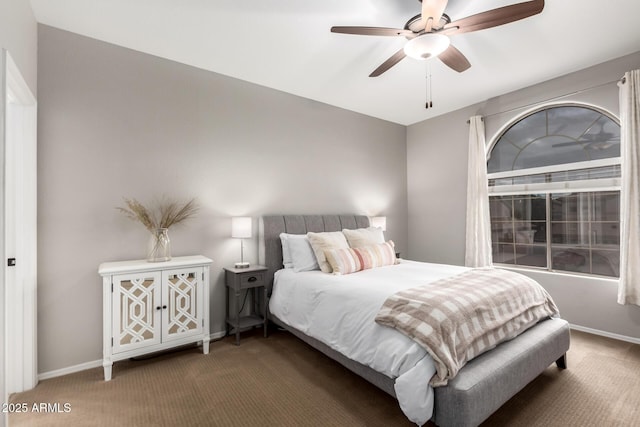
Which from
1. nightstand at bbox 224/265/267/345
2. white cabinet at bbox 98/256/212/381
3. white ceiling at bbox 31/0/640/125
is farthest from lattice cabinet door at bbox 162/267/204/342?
white ceiling at bbox 31/0/640/125

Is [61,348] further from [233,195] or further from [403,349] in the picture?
[403,349]

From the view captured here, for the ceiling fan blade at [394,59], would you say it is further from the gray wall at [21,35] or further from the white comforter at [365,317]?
the gray wall at [21,35]

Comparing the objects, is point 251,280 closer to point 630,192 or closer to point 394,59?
point 394,59

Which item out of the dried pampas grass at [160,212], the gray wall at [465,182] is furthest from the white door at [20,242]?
the gray wall at [465,182]

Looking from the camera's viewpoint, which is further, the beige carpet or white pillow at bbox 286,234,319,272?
white pillow at bbox 286,234,319,272

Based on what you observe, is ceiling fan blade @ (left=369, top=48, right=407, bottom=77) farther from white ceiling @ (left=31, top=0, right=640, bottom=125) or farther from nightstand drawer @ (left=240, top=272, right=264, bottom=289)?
nightstand drawer @ (left=240, top=272, right=264, bottom=289)

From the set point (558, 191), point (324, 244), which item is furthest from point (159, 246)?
point (558, 191)

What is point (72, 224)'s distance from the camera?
100 inches

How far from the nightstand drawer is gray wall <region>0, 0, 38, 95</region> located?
2.26 meters

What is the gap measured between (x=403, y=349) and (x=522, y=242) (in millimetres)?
3179

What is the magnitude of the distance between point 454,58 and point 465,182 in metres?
2.37

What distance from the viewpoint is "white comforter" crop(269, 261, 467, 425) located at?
1667 millimetres

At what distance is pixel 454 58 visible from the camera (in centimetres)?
247

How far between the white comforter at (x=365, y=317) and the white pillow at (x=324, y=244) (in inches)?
5.2
